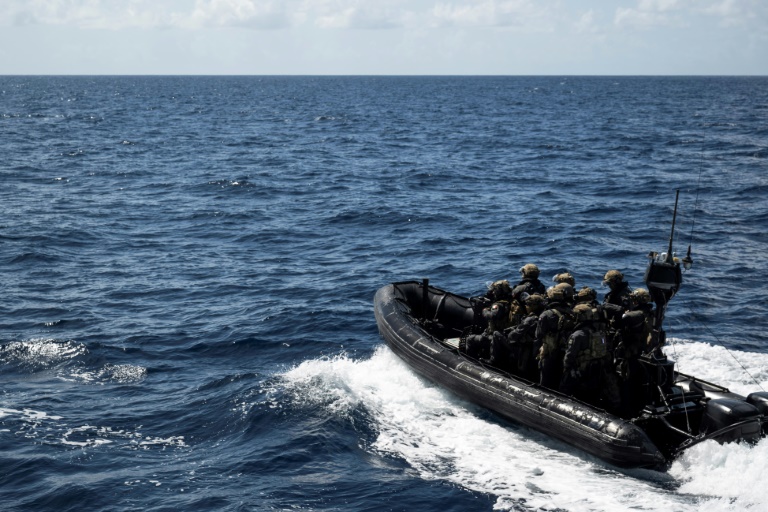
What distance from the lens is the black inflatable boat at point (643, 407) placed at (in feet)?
42.7

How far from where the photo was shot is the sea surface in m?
13.1

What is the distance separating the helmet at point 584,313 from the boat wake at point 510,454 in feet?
7.06

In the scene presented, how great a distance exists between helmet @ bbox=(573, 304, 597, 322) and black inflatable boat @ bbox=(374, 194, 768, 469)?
1.15 m

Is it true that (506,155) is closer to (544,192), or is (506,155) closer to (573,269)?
(544,192)

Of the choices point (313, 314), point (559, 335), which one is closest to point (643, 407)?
point (559, 335)

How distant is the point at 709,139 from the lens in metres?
57.8

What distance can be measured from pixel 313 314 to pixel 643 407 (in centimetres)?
1014

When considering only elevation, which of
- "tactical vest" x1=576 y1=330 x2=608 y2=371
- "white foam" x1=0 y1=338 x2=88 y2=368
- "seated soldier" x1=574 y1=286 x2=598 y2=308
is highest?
"seated soldier" x1=574 y1=286 x2=598 y2=308

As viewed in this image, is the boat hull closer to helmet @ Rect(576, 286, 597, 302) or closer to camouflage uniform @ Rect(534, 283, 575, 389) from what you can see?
camouflage uniform @ Rect(534, 283, 575, 389)

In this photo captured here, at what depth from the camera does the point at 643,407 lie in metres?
14.2

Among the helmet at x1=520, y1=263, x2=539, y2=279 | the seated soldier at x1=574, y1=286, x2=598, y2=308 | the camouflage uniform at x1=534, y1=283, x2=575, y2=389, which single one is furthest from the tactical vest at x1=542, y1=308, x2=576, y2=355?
the helmet at x1=520, y1=263, x2=539, y2=279

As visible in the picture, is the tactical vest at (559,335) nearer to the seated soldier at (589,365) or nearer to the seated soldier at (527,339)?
the seated soldier at (589,365)

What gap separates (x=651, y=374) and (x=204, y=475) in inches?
295

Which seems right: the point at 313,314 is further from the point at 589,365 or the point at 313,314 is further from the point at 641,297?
the point at 641,297
